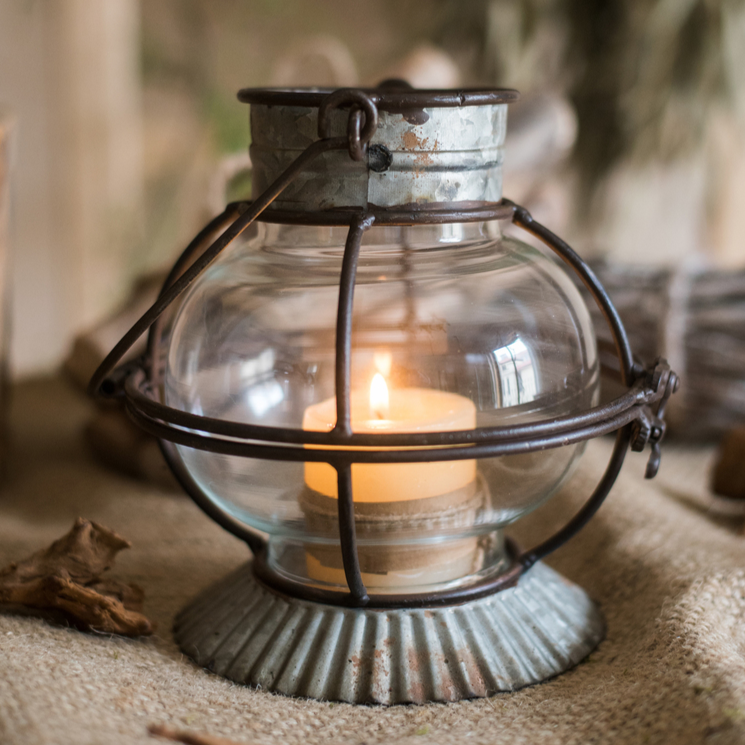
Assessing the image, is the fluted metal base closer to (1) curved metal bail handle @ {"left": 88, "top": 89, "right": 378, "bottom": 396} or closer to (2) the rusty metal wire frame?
(2) the rusty metal wire frame

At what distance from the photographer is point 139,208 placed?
1940 mm

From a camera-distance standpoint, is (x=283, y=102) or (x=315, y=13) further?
(x=315, y=13)

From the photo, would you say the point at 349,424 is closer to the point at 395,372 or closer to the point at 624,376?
the point at 395,372

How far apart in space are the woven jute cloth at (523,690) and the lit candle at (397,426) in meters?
0.14

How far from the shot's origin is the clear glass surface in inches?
22.9

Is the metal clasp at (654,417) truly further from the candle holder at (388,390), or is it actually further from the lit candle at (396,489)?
the lit candle at (396,489)

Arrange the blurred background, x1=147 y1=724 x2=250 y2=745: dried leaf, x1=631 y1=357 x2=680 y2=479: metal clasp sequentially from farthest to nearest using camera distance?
1. the blurred background
2. x1=631 y1=357 x2=680 y2=479: metal clasp
3. x1=147 y1=724 x2=250 y2=745: dried leaf

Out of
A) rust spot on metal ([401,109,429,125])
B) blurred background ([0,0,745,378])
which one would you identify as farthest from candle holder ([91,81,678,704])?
blurred background ([0,0,745,378])

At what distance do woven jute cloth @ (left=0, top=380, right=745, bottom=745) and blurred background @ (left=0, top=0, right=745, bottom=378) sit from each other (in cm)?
82

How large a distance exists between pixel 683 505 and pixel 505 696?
46 centimetres

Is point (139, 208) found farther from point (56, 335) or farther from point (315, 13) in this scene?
point (315, 13)

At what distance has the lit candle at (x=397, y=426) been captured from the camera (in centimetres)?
58

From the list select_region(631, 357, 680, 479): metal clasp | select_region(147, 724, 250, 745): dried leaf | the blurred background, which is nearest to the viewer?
select_region(147, 724, 250, 745): dried leaf

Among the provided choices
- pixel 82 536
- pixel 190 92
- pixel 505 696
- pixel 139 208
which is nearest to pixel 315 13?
pixel 190 92
